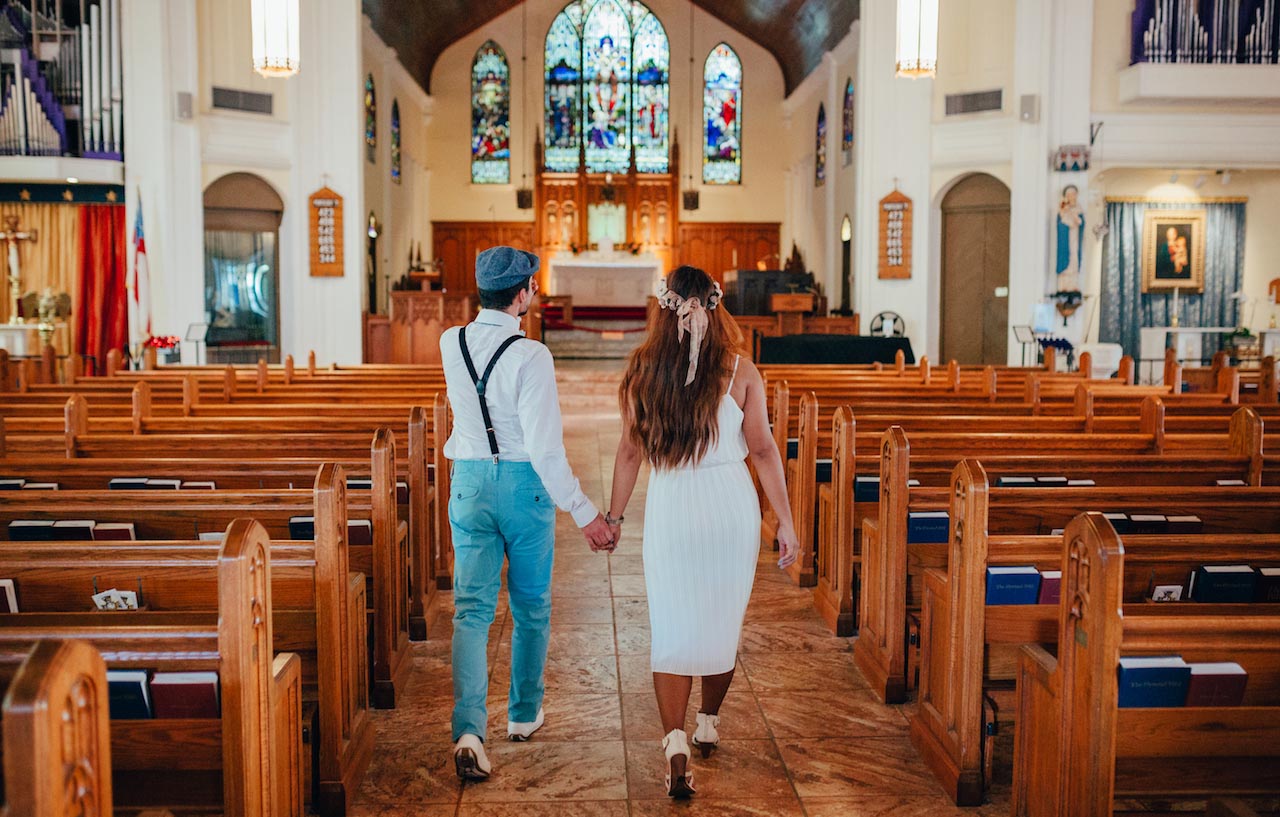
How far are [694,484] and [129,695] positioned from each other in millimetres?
1473

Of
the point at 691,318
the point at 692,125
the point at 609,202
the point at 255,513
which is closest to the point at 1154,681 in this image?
the point at 691,318

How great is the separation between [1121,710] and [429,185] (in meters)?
19.2

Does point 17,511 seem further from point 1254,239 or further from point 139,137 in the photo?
point 1254,239

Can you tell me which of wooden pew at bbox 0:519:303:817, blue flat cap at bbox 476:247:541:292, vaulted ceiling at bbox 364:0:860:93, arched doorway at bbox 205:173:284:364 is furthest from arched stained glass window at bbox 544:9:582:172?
wooden pew at bbox 0:519:303:817

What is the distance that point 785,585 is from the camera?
17.0ft

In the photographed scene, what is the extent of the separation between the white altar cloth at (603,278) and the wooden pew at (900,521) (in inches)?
606

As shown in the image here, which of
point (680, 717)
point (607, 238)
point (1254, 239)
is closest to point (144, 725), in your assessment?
point (680, 717)

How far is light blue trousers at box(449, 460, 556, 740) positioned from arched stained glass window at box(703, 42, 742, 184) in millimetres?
18144

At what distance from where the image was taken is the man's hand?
9.72 ft

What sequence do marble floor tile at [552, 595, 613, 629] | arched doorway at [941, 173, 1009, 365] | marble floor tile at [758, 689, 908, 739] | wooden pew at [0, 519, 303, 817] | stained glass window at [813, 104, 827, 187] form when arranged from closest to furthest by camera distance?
wooden pew at [0, 519, 303, 817], marble floor tile at [758, 689, 908, 739], marble floor tile at [552, 595, 613, 629], arched doorway at [941, 173, 1009, 365], stained glass window at [813, 104, 827, 187]

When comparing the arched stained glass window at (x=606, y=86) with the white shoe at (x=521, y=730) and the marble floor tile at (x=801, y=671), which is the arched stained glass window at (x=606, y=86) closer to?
the marble floor tile at (x=801, y=671)

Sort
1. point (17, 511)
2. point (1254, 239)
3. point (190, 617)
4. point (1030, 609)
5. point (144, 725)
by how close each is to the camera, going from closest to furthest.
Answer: point (144, 725), point (190, 617), point (1030, 609), point (17, 511), point (1254, 239)

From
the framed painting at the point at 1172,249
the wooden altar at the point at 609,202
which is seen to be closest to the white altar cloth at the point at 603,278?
the wooden altar at the point at 609,202

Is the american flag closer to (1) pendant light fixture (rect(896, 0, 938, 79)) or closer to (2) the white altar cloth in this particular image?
(2) the white altar cloth
